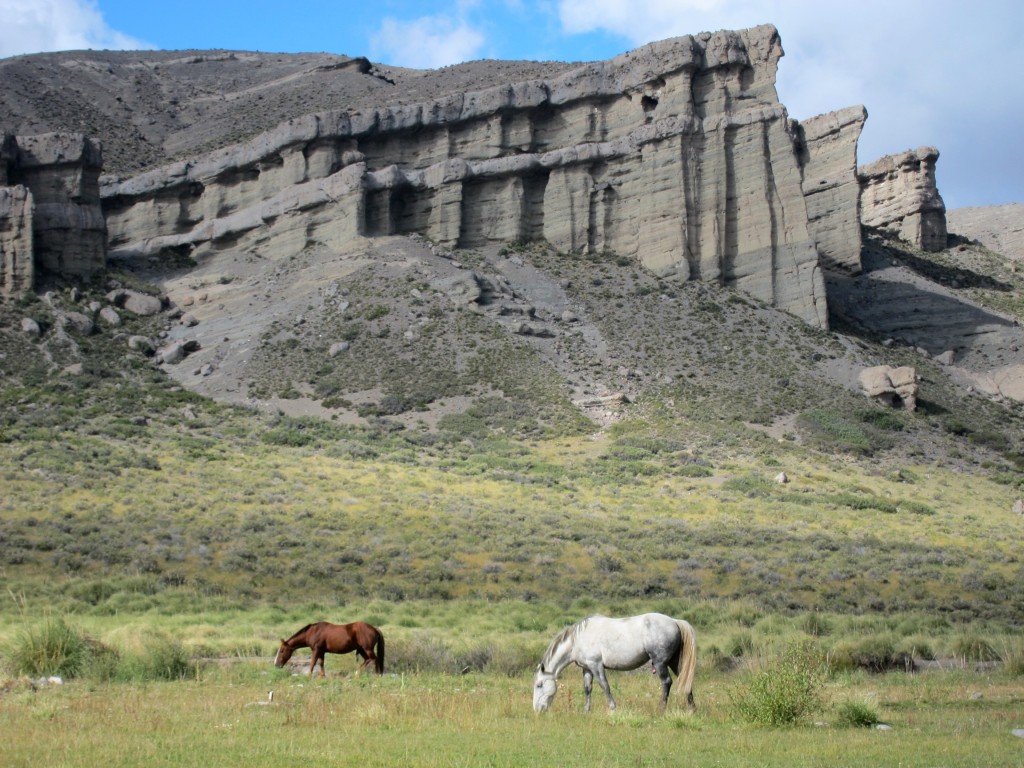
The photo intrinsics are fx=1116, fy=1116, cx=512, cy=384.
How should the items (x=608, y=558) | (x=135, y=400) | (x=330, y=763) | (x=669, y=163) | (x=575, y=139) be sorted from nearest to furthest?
(x=330, y=763)
(x=608, y=558)
(x=135, y=400)
(x=669, y=163)
(x=575, y=139)

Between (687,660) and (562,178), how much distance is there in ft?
193

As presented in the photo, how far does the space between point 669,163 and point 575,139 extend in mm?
7857

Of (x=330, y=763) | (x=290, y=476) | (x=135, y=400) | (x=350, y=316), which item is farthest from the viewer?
(x=350, y=316)

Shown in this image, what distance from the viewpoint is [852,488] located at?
41.8 m

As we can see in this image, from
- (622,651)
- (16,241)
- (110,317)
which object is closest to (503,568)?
(622,651)

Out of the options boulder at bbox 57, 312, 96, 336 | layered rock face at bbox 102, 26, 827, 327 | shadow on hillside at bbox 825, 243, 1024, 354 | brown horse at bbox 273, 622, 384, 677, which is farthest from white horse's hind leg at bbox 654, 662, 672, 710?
shadow on hillside at bbox 825, 243, 1024, 354

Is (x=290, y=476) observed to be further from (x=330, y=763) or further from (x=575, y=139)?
(x=575, y=139)

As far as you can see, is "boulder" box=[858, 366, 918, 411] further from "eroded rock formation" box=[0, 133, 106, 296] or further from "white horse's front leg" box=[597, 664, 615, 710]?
"white horse's front leg" box=[597, 664, 615, 710]

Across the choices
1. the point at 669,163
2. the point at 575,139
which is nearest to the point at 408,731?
the point at 669,163

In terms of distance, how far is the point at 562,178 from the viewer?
2719 inches

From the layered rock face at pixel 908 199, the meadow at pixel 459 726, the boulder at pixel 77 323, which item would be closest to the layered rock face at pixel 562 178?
the boulder at pixel 77 323

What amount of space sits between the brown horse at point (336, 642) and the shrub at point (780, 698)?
202 inches

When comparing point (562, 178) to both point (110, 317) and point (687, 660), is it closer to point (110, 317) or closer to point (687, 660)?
point (110, 317)

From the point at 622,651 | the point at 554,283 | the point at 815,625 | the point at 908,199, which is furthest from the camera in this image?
the point at 908,199
